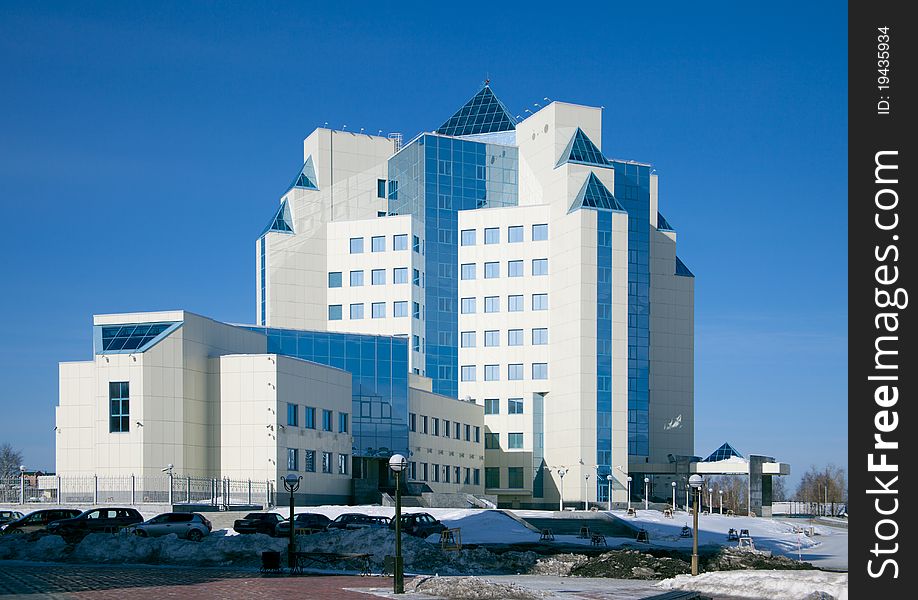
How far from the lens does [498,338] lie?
11269 cm

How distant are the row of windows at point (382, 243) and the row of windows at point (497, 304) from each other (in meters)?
7.31

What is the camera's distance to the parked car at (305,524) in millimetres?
49997

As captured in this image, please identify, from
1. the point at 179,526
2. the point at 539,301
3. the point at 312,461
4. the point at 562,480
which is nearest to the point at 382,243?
the point at 539,301

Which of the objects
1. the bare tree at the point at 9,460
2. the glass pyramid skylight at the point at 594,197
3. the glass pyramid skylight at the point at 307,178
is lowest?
the bare tree at the point at 9,460

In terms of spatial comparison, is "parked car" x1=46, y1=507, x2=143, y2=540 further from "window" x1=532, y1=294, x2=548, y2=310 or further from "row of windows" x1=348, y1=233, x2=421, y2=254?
"window" x1=532, y1=294, x2=548, y2=310

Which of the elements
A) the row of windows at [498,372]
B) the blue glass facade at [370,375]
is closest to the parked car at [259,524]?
the blue glass facade at [370,375]

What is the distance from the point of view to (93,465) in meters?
71.6

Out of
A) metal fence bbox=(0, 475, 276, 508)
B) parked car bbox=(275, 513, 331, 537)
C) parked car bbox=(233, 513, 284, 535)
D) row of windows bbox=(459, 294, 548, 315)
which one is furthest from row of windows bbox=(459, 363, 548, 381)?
parked car bbox=(233, 513, 284, 535)

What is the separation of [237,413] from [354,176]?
1925 inches

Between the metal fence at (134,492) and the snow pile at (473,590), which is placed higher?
the snow pile at (473,590)

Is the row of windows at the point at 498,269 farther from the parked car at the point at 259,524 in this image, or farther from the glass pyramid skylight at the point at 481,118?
the parked car at the point at 259,524

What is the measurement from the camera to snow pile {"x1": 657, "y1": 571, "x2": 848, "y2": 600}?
3127cm
